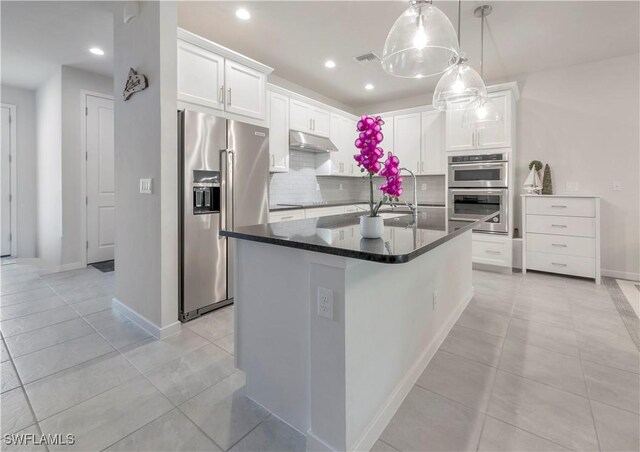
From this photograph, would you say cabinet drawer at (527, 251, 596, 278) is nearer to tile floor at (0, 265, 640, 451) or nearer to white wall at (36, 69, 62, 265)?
tile floor at (0, 265, 640, 451)

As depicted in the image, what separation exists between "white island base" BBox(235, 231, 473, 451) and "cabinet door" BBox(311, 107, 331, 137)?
130 inches

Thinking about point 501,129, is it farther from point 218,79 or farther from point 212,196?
point 212,196

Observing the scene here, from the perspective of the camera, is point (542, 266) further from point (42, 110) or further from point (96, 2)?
point (42, 110)

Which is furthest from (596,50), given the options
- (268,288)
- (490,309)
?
(268,288)

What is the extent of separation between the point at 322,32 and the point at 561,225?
367cm

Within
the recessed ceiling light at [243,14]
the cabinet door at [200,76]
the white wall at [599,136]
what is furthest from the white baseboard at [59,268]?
the white wall at [599,136]

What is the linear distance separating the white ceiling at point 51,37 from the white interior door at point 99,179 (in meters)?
0.59

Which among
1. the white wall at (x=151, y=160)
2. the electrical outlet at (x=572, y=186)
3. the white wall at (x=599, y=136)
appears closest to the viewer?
the white wall at (x=151, y=160)

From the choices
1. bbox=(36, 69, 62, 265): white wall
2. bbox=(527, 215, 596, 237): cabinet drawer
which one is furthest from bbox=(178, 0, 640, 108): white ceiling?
bbox=(36, 69, 62, 265): white wall

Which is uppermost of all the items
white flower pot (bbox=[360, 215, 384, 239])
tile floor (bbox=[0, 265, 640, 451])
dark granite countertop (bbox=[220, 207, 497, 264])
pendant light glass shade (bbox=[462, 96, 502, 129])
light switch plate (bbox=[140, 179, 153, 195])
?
pendant light glass shade (bbox=[462, 96, 502, 129])

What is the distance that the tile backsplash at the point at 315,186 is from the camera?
184 inches

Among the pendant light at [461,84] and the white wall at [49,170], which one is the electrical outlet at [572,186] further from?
the white wall at [49,170]

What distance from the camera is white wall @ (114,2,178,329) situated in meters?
2.31

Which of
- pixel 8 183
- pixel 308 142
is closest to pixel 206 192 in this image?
pixel 308 142
